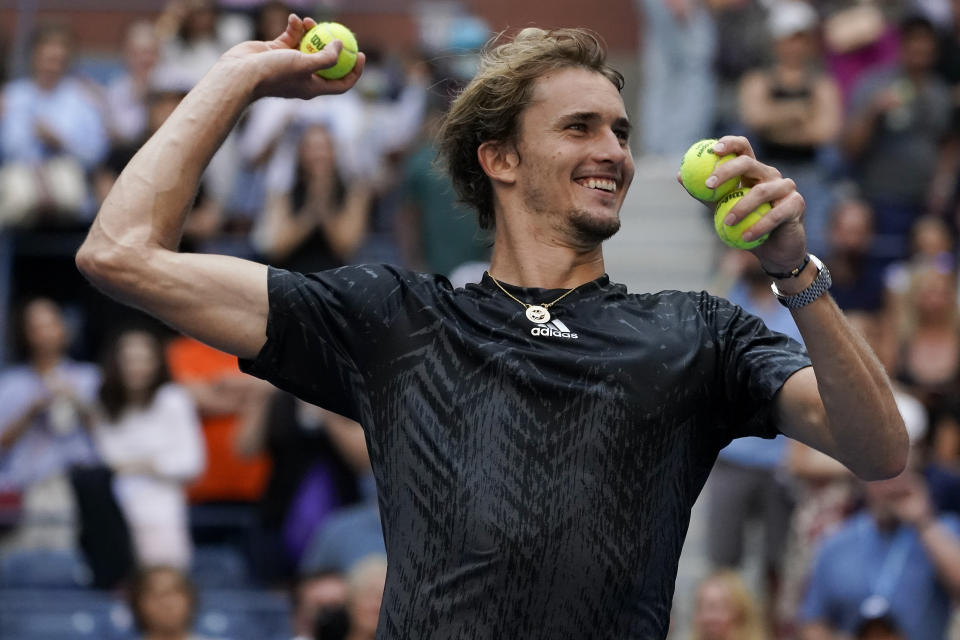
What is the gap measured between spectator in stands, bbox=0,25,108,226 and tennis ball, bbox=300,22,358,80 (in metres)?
6.99

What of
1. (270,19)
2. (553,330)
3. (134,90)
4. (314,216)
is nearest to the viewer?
(553,330)

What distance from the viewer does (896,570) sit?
7848 millimetres

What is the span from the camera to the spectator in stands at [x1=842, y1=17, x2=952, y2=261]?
1094 cm

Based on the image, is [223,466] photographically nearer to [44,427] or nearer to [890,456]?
[44,427]

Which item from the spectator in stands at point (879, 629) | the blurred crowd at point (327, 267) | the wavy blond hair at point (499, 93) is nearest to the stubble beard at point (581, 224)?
the wavy blond hair at point (499, 93)

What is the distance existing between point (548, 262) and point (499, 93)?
17.5 inches

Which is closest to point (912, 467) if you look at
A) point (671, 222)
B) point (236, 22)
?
point (671, 222)

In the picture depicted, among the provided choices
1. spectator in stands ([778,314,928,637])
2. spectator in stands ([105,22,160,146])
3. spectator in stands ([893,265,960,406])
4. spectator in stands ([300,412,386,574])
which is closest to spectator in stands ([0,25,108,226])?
spectator in stands ([105,22,160,146])

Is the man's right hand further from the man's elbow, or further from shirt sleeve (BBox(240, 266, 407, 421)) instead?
the man's elbow

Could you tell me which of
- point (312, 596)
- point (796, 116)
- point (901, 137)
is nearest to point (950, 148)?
point (901, 137)

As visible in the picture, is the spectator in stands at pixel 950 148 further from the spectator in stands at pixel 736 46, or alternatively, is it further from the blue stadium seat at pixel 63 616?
the blue stadium seat at pixel 63 616

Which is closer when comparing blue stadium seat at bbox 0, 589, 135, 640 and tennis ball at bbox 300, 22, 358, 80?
tennis ball at bbox 300, 22, 358, 80

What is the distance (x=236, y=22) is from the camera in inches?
484

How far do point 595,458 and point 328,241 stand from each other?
23.1ft
